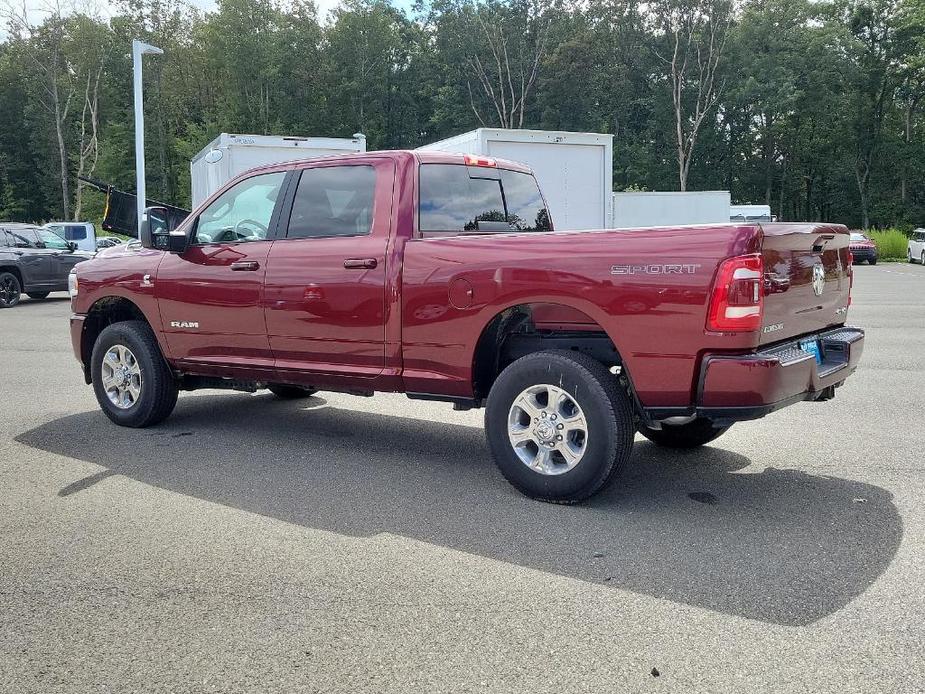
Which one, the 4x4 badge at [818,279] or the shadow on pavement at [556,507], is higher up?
the 4x4 badge at [818,279]

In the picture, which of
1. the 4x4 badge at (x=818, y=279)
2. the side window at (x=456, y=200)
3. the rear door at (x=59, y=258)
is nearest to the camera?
the 4x4 badge at (x=818, y=279)

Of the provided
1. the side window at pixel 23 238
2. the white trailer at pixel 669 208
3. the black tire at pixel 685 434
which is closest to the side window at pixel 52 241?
the side window at pixel 23 238

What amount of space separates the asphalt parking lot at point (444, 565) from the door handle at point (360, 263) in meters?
1.25

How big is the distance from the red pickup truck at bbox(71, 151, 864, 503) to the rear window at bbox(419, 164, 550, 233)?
0.02 m

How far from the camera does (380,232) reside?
5379 millimetres

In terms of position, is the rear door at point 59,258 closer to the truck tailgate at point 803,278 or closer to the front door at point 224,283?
the front door at point 224,283

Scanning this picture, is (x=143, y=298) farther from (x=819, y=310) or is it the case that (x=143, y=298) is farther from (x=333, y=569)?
(x=819, y=310)

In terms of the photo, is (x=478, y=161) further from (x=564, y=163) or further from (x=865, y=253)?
(x=865, y=253)

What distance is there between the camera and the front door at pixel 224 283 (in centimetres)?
592

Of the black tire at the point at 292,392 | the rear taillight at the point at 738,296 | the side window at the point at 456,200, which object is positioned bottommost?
the black tire at the point at 292,392

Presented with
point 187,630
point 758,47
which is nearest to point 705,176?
point 758,47

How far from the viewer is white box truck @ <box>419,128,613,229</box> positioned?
15.5 m

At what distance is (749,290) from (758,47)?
54.4 meters

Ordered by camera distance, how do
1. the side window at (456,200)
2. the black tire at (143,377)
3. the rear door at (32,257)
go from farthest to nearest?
1. the rear door at (32,257)
2. the black tire at (143,377)
3. the side window at (456,200)
